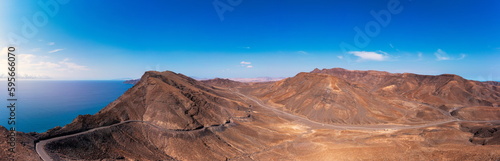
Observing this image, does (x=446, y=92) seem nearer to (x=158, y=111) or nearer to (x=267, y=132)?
(x=267, y=132)

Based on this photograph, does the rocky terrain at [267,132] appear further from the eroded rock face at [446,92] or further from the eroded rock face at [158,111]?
the eroded rock face at [446,92]

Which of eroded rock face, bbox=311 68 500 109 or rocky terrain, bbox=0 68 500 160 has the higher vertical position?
eroded rock face, bbox=311 68 500 109

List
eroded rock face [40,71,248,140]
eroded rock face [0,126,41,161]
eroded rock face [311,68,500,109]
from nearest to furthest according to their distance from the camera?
1. eroded rock face [0,126,41,161]
2. eroded rock face [40,71,248,140]
3. eroded rock face [311,68,500,109]

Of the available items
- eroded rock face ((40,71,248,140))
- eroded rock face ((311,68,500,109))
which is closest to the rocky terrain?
eroded rock face ((40,71,248,140))

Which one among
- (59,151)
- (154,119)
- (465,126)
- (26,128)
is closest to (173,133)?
(154,119)

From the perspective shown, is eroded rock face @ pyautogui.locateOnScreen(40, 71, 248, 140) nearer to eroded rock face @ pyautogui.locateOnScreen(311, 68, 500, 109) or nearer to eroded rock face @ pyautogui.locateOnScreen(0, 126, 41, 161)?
eroded rock face @ pyautogui.locateOnScreen(0, 126, 41, 161)

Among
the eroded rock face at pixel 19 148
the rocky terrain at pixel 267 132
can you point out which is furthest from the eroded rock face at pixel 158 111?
the eroded rock face at pixel 19 148

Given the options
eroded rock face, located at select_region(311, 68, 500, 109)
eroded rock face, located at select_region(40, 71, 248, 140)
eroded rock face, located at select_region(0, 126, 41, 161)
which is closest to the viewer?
eroded rock face, located at select_region(0, 126, 41, 161)

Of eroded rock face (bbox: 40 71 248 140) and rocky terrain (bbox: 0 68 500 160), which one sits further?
eroded rock face (bbox: 40 71 248 140)

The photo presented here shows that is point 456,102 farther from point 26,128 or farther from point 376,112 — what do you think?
point 26,128
